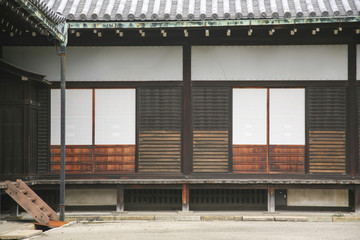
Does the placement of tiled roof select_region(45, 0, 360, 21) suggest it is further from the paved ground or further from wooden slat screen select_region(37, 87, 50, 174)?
the paved ground

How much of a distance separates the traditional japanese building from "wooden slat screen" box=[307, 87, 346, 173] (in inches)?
1.1

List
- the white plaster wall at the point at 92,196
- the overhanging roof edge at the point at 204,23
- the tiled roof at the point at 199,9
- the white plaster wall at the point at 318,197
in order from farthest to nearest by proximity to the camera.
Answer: the white plaster wall at the point at 92,196, the white plaster wall at the point at 318,197, the tiled roof at the point at 199,9, the overhanging roof edge at the point at 204,23

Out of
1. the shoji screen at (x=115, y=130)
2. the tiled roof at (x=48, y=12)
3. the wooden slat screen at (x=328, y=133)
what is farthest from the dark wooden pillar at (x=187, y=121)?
the tiled roof at (x=48, y=12)

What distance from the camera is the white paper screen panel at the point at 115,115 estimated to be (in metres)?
14.5

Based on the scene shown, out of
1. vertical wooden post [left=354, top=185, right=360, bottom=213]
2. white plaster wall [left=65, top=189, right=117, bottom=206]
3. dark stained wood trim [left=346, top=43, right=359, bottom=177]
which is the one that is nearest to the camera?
vertical wooden post [left=354, top=185, right=360, bottom=213]

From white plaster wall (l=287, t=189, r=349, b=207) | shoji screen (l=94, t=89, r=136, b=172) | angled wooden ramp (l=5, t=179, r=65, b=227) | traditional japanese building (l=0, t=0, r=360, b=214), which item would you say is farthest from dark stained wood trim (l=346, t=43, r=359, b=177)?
angled wooden ramp (l=5, t=179, r=65, b=227)

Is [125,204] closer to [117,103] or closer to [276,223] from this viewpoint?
[117,103]

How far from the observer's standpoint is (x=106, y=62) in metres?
14.6

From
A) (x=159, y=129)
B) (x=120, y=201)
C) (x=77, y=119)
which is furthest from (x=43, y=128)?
(x=159, y=129)

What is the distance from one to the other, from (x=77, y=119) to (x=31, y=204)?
117 inches

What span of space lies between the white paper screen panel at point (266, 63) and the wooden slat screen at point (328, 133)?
1.84 ft

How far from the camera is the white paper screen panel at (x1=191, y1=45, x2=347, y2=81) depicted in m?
14.4

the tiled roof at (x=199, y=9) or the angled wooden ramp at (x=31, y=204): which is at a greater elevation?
the tiled roof at (x=199, y=9)

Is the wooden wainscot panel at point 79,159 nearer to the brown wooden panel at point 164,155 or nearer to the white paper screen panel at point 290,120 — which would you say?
the brown wooden panel at point 164,155
